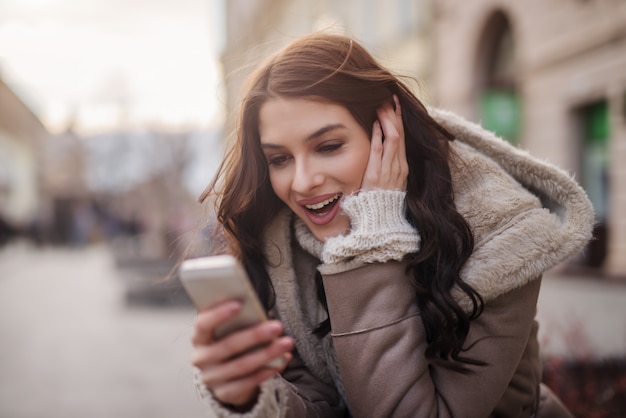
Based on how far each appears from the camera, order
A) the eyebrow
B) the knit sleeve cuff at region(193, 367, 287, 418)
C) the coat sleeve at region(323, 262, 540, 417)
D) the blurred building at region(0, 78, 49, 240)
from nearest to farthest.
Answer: the knit sleeve cuff at region(193, 367, 287, 418)
the coat sleeve at region(323, 262, 540, 417)
the eyebrow
the blurred building at region(0, 78, 49, 240)

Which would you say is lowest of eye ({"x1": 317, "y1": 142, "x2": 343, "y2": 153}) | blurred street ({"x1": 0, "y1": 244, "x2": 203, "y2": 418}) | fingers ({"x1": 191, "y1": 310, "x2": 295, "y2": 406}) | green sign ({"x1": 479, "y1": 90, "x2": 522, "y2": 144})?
blurred street ({"x1": 0, "y1": 244, "x2": 203, "y2": 418})

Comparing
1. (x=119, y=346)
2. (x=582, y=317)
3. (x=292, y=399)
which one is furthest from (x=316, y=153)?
(x=119, y=346)

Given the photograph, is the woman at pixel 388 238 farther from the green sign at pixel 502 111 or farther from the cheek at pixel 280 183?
the green sign at pixel 502 111

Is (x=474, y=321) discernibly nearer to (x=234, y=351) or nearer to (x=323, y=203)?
(x=323, y=203)

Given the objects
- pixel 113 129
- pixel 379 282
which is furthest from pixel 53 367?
pixel 113 129

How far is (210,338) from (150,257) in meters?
14.3

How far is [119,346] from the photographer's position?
9.11 meters

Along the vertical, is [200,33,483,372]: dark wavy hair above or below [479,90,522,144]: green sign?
above

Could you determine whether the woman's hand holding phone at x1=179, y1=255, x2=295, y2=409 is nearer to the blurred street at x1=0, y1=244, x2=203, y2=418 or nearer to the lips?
the lips

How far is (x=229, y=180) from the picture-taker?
239cm

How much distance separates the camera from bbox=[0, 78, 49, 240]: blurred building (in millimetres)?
46225

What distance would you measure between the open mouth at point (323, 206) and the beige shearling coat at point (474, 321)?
0.22 metres

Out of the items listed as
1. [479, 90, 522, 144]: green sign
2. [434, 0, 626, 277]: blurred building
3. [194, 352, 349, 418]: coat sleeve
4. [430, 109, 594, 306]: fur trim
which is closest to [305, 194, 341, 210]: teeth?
[430, 109, 594, 306]: fur trim

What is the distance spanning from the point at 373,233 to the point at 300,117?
42 centimetres
